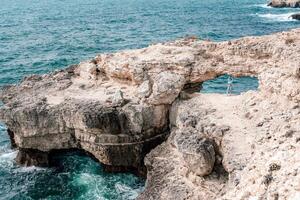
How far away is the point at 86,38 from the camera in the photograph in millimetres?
72750

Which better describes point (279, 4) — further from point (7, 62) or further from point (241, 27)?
point (7, 62)

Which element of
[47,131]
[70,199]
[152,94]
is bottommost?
[70,199]

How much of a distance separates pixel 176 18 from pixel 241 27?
65.2 ft

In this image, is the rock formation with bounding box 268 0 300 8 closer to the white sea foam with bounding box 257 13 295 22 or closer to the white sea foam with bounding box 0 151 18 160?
the white sea foam with bounding box 257 13 295 22

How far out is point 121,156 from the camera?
29875 mm

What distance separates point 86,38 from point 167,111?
4564 centimetres

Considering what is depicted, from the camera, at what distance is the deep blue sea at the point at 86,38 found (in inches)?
1154

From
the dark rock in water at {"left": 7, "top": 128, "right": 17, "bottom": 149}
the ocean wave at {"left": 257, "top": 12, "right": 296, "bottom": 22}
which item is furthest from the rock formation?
the dark rock in water at {"left": 7, "top": 128, "right": 17, "bottom": 149}

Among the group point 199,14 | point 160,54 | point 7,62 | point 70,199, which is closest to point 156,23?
point 199,14

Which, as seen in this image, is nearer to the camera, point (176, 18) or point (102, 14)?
point (176, 18)

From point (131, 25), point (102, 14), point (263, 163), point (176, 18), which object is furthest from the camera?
point (102, 14)

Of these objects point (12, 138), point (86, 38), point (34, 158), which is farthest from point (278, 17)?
point (34, 158)

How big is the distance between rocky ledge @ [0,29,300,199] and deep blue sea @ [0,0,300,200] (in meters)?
1.70

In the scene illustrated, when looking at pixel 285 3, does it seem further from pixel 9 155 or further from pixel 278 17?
pixel 9 155
